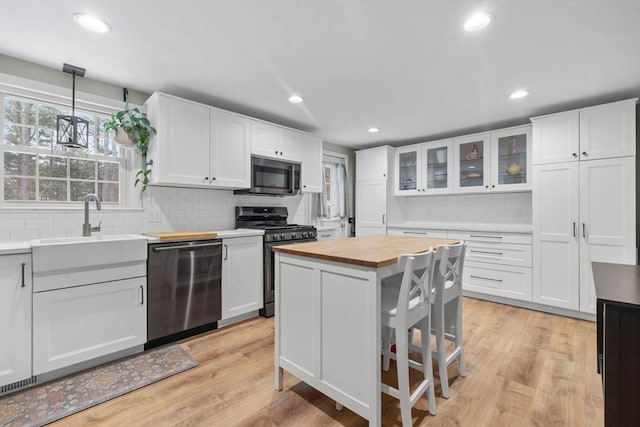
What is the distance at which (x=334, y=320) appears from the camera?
1.61 metres

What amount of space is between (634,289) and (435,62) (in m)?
1.92

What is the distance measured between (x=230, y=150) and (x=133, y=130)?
0.89 m

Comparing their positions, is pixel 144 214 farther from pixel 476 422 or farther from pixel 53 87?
pixel 476 422

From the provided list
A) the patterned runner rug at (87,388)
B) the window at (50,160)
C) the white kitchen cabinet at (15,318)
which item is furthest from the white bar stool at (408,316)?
the window at (50,160)

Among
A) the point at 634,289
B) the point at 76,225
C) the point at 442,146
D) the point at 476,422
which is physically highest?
the point at 442,146

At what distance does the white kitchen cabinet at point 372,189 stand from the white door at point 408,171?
6.4 inches

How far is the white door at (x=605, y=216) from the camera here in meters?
2.90

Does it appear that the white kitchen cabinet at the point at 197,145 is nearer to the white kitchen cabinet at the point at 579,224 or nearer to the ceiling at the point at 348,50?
the ceiling at the point at 348,50

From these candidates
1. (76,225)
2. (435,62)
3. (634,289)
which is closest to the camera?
(634,289)

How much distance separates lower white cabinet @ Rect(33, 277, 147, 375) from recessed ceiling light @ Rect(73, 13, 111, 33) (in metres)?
1.74

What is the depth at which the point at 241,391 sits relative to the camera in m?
1.93

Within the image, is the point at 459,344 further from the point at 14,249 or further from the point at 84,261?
the point at 14,249

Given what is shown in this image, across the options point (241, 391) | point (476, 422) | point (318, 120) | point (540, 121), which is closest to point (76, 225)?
point (241, 391)

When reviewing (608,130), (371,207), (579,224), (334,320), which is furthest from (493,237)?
(334,320)
